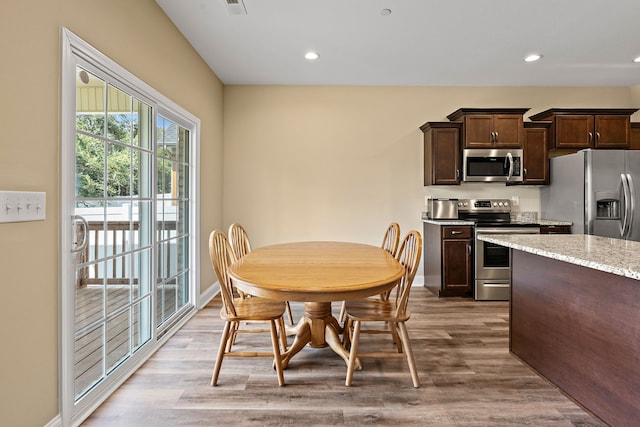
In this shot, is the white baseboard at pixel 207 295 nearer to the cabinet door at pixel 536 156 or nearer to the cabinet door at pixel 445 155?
the cabinet door at pixel 445 155

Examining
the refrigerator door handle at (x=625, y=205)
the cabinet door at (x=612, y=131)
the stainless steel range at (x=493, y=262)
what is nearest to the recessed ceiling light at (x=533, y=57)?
the cabinet door at (x=612, y=131)

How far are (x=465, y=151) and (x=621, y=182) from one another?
161cm

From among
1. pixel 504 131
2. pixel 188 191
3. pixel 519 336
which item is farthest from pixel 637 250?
pixel 188 191

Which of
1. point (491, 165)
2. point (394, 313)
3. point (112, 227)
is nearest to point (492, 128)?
point (491, 165)

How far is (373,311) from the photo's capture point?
210 centimetres

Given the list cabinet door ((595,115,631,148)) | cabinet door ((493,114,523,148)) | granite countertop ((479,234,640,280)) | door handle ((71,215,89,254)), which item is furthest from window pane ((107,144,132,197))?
cabinet door ((595,115,631,148))

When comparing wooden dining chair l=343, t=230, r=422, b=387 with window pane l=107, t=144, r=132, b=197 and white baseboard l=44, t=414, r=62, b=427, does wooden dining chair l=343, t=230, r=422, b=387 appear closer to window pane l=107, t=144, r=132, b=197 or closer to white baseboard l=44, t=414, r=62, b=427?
white baseboard l=44, t=414, r=62, b=427

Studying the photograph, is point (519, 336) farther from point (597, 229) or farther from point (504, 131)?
point (504, 131)

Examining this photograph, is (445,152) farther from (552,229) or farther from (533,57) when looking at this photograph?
(552,229)

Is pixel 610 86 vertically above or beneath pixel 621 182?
above

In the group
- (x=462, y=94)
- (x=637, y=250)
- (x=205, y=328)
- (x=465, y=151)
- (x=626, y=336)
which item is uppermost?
(x=462, y=94)

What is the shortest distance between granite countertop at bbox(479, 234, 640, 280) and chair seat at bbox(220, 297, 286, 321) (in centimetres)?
147

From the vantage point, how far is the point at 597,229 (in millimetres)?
3598

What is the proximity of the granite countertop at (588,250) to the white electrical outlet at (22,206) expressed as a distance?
94.7 inches
